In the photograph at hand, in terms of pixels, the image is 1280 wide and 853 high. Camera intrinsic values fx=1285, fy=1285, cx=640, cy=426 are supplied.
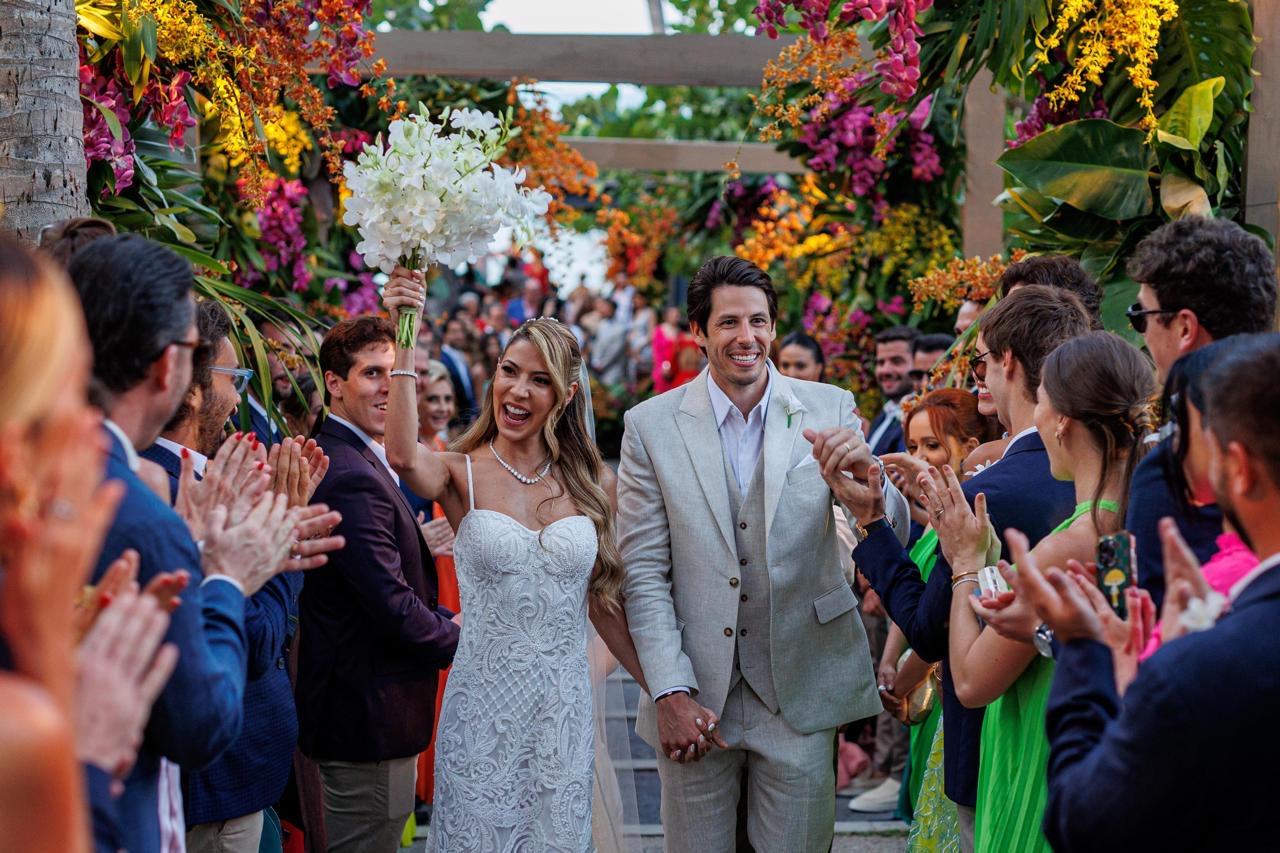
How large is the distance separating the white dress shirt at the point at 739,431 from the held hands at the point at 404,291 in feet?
3.01

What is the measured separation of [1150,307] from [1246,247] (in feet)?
0.72

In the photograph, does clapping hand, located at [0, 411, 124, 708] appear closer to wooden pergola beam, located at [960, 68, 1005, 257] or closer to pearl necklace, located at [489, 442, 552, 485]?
pearl necklace, located at [489, 442, 552, 485]

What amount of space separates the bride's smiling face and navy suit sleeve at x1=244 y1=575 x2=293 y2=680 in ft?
3.37

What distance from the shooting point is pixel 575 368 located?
3.91 meters

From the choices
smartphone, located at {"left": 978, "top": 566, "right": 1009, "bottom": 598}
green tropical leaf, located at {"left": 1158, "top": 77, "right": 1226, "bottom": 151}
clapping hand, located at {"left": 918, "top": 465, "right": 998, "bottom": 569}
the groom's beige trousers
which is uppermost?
green tropical leaf, located at {"left": 1158, "top": 77, "right": 1226, "bottom": 151}

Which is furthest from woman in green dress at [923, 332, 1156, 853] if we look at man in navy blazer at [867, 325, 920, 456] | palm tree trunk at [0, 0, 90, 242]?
man in navy blazer at [867, 325, 920, 456]

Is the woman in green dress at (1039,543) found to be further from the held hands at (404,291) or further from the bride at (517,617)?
the held hands at (404,291)

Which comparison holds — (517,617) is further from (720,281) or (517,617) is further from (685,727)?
(720,281)

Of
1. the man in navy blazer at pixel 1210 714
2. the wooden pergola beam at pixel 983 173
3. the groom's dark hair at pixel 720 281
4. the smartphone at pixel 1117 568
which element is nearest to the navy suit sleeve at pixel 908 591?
the groom's dark hair at pixel 720 281

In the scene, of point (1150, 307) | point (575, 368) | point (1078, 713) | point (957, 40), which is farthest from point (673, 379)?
point (1078, 713)

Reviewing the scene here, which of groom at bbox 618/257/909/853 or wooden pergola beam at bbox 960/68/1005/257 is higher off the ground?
wooden pergola beam at bbox 960/68/1005/257

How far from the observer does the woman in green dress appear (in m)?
2.62

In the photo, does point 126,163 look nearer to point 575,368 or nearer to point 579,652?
point 575,368

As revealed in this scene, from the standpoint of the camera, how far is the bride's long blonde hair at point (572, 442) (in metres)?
3.76
